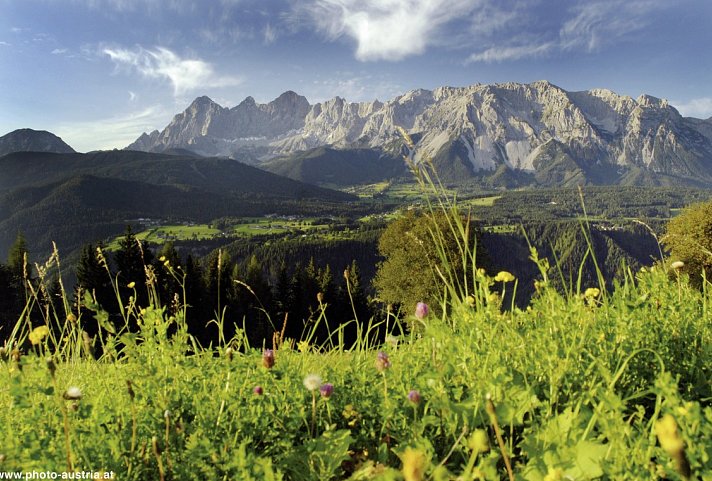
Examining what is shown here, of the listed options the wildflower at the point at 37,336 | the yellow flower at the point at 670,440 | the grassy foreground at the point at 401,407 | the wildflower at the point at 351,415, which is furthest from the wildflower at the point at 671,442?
the wildflower at the point at 37,336

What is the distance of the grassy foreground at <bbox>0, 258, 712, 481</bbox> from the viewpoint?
5.39 feet

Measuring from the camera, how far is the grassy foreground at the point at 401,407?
164cm

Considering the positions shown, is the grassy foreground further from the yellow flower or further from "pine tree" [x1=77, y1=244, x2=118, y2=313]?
"pine tree" [x1=77, y1=244, x2=118, y2=313]

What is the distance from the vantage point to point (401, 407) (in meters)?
2.34

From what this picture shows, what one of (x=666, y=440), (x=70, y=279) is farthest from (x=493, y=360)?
(x=70, y=279)

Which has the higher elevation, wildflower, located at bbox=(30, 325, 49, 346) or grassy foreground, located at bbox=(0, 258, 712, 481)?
wildflower, located at bbox=(30, 325, 49, 346)

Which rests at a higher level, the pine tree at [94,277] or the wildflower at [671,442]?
the wildflower at [671,442]

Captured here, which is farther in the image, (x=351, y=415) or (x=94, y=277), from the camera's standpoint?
(x=94, y=277)

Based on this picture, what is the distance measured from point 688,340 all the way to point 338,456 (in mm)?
2452

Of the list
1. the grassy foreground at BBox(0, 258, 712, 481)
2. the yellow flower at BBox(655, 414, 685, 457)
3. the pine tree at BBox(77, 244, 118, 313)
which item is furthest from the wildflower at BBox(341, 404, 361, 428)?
the pine tree at BBox(77, 244, 118, 313)

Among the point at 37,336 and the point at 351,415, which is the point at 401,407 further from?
the point at 37,336

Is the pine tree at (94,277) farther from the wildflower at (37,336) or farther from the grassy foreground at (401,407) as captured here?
the grassy foreground at (401,407)

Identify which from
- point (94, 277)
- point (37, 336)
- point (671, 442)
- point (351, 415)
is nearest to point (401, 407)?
point (351, 415)

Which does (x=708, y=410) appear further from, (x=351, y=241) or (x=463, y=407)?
(x=351, y=241)
